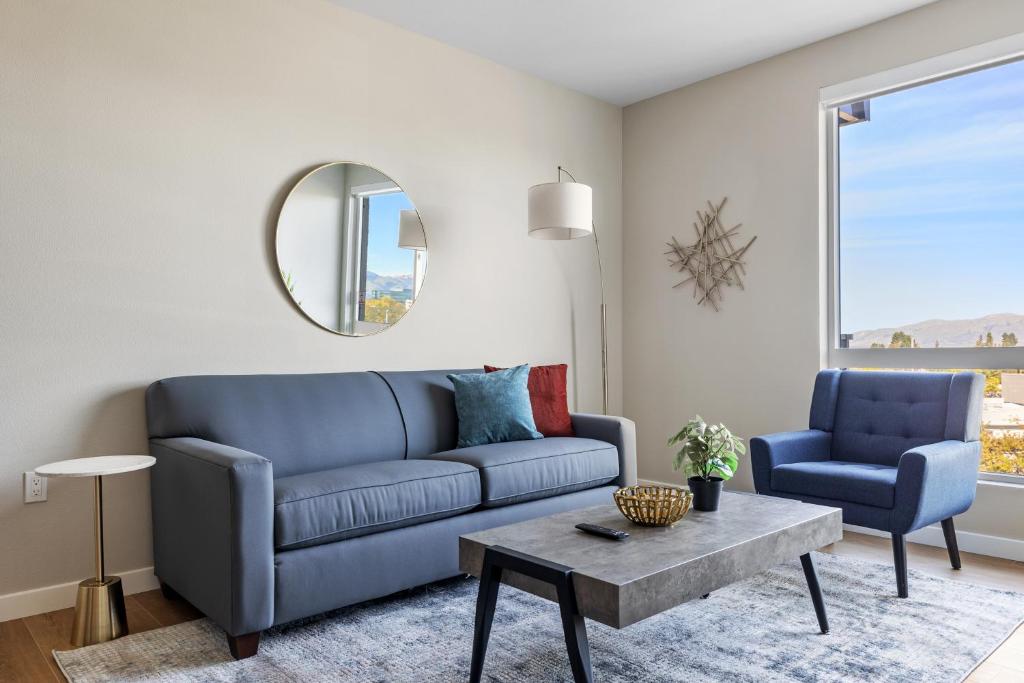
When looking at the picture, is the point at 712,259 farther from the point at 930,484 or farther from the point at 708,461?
the point at 708,461

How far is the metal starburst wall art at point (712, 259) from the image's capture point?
14.3ft

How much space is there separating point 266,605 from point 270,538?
0.20 m

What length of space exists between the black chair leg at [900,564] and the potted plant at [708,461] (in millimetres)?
874

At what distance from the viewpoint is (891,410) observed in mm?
3326

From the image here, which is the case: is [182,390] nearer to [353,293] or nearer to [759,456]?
[353,293]

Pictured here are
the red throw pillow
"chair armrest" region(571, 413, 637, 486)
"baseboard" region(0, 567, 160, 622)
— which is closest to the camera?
"baseboard" region(0, 567, 160, 622)

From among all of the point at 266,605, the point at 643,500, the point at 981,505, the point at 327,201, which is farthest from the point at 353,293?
the point at 981,505

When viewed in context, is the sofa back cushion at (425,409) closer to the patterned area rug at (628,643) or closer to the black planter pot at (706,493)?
the patterned area rug at (628,643)

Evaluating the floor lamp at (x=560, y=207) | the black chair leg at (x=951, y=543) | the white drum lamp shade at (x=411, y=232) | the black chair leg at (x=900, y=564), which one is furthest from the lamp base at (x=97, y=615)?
the black chair leg at (x=951, y=543)

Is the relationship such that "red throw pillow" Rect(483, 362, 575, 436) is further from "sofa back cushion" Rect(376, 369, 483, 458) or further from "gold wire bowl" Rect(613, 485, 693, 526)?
"gold wire bowl" Rect(613, 485, 693, 526)

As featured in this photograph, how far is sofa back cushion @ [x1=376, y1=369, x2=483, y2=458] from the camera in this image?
3324 millimetres

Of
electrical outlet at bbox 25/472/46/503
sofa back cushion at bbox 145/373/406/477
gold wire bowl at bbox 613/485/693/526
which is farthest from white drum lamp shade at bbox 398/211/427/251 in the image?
gold wire bowl at bbox 613/485/693/526

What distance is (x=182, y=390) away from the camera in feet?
9.02

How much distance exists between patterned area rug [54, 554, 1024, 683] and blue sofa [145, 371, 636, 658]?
0.12m
